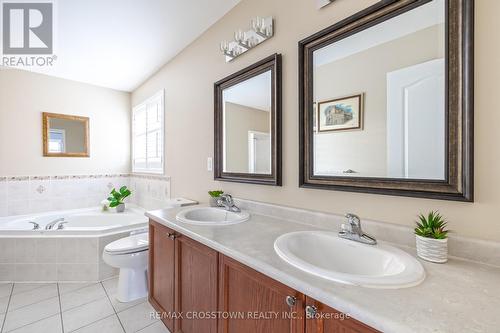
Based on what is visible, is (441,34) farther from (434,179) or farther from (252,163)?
(252,163)

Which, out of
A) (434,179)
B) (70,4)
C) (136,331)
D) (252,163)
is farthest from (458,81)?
(70,4)

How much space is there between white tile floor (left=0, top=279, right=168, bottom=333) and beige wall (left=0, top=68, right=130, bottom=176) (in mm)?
1477

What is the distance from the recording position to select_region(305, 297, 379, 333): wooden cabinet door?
612mm

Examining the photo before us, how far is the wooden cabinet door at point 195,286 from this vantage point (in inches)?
44.3

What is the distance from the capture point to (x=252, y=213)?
1.67 metres

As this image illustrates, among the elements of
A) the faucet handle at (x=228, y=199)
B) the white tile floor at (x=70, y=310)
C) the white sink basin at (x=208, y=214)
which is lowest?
the white tile floor at (x=70, y=310)

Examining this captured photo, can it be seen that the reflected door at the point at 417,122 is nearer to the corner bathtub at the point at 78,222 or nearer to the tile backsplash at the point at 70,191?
the tile backsplash at the point at 70,191

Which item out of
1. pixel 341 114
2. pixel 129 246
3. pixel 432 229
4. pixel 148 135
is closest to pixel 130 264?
pixel 129 246

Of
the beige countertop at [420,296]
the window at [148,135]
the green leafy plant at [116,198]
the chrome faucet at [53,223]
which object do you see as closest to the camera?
the beige countertop at [420,296]

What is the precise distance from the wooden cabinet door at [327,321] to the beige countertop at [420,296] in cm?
4

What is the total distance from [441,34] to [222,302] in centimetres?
144

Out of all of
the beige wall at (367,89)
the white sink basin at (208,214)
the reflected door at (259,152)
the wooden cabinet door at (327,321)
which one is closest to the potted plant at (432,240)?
the beige wall at (367,89)

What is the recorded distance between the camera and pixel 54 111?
3098 mm

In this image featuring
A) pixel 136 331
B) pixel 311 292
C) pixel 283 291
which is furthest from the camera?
pixel 136 331
